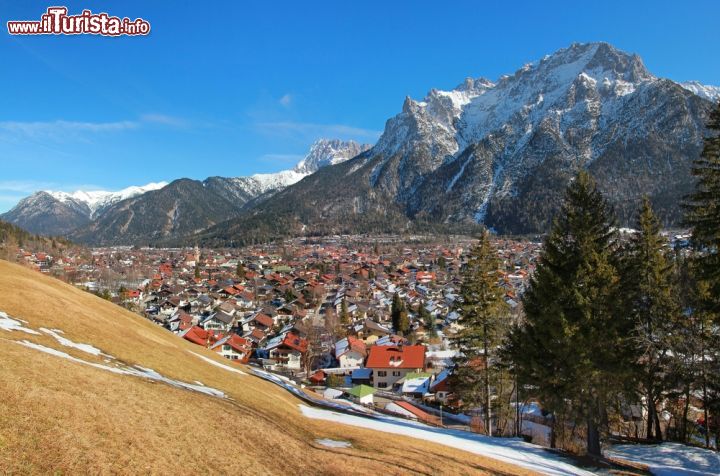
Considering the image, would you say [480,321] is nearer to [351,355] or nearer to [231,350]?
[351,355]

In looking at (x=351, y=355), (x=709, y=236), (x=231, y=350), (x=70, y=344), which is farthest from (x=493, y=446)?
(x=231, y=350)

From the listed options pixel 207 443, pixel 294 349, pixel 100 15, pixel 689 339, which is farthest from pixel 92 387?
pixel 294 349

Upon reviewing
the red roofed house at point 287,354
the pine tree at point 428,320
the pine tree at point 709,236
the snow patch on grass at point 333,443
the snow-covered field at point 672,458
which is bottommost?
the red roofed house at point 287,354

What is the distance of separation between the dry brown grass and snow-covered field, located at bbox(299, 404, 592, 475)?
1.42 metres

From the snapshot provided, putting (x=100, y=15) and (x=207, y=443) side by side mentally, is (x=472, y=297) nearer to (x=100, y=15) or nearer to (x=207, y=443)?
(x=207, y=443)

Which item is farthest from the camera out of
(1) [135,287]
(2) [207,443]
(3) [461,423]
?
(1) [135,287]

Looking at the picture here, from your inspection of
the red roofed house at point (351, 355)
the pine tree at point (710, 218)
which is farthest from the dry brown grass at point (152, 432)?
the red roofed house at point (351, 355)

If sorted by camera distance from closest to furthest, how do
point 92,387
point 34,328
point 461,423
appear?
point 92,387
point 34,328
point 461,423

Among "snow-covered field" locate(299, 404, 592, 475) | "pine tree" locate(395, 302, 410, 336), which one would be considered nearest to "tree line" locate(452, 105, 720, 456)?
"snow-covered field" locate(299, 404, 592, 475)

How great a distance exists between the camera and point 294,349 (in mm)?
75500

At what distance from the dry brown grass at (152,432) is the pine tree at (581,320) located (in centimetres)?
473

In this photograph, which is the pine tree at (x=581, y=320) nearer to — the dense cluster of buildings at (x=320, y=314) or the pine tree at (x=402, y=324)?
the dense cluster of buildings at (x=320, y=314)

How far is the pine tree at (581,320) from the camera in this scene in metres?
18.9

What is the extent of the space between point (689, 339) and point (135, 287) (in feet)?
456
